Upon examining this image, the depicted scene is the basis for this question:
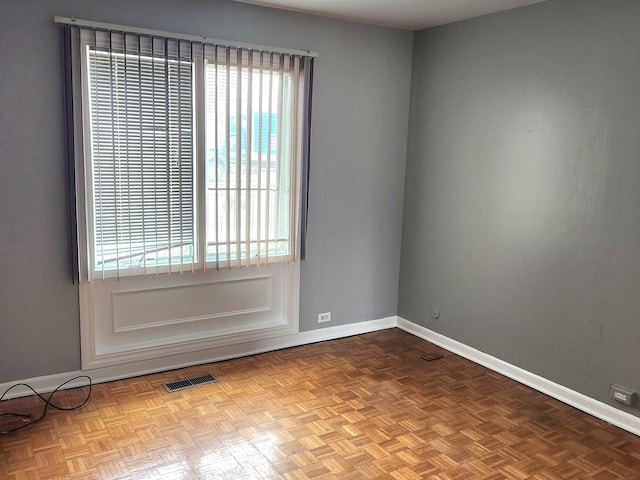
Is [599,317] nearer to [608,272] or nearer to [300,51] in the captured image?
[608,272]

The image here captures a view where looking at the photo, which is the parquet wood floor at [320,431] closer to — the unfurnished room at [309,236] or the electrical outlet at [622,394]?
the unfurnished room at [309,236]

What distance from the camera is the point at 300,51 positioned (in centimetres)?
385

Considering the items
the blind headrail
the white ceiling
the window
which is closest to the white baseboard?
the window

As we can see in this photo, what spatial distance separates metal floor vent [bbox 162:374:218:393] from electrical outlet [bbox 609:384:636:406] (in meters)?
Answer: 2.45

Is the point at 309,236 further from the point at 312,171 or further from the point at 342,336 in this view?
the point at 342,336

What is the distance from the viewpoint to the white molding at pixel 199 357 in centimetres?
331

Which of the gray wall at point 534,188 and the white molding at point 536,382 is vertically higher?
the gray wall at point 534,188

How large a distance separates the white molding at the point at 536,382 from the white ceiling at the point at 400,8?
243 centimetres

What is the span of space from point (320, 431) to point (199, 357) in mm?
1252

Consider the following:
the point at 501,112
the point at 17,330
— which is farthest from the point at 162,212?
the point at 501,112

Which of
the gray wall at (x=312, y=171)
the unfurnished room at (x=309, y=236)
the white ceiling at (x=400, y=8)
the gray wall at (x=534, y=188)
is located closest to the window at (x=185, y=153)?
the unfurnished room at (x=309, y=236)

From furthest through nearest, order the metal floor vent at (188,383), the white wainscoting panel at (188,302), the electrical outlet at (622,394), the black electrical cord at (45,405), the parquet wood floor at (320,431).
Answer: the white wainscoting panel at (188,302) < the metal floor vent at (188,383) < the electrical outlet at (622,394) < the black electrical cord at (45,405) < the parquet wood floor at (320,431)

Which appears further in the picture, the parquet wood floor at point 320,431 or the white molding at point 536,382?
the white molding at point 536,382

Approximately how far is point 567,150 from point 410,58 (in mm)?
1671
